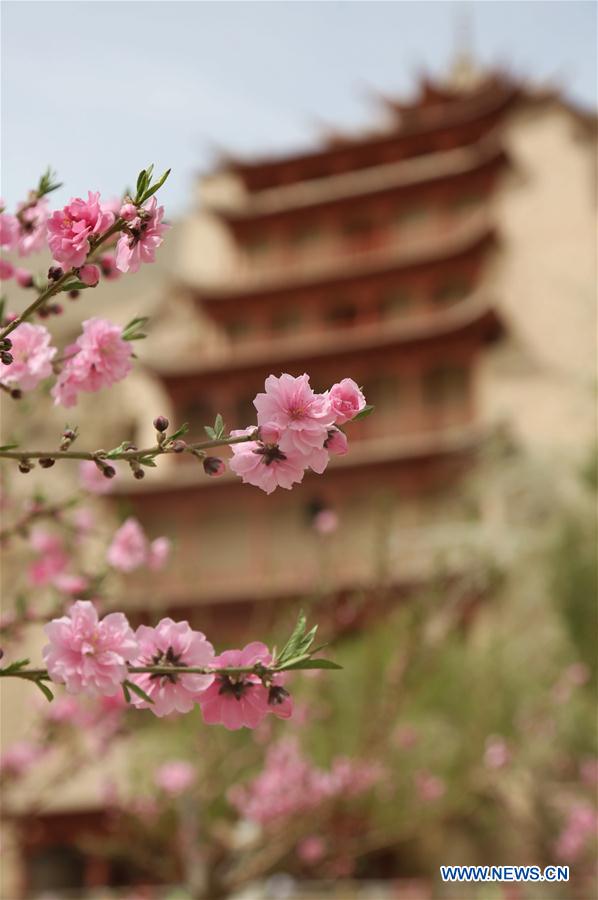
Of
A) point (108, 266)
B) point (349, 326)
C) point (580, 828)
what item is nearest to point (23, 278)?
point (108, 266)

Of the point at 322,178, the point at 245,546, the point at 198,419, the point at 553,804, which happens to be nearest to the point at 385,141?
the point at 322,178

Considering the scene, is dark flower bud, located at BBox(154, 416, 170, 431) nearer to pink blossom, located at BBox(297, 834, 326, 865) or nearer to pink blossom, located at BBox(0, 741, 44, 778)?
pink blossom, located at BBox(0, 741, 44, 778)

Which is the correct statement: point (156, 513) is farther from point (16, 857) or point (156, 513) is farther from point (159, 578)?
point (16, 857)

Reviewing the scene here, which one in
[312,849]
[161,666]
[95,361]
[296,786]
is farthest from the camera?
[312,849]

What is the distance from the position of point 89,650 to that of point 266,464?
42 centimetres

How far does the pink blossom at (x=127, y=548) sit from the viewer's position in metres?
3.24

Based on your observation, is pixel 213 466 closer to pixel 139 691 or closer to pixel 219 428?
pixel 219 428

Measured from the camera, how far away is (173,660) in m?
1.66

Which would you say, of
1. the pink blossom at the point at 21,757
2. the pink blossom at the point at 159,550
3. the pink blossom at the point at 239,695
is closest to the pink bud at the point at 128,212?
the pink blossom at the point at 239,695

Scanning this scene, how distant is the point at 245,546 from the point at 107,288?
840cm

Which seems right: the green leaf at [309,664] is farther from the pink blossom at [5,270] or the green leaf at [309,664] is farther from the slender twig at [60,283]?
the pink blossom at [5,270]

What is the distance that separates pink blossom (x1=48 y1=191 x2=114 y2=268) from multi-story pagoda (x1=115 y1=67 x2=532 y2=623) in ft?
48.1

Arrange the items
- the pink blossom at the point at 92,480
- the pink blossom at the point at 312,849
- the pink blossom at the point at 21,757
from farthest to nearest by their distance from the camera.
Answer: the pink blossom at the point at 312,849, the pink blossom at the point at 21,757, the pink blossom at the point at 92,480

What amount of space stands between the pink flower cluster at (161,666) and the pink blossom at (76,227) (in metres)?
0.56
